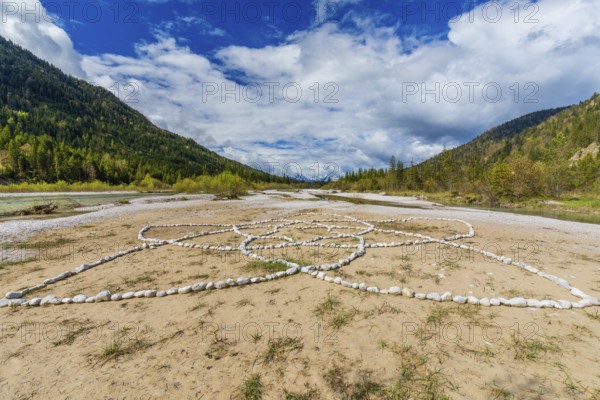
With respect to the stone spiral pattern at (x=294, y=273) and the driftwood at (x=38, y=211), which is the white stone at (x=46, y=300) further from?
the driftwood at (x=38, y=211)

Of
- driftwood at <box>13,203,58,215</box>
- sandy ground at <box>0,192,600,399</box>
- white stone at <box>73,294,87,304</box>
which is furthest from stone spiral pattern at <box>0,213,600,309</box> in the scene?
driftwood at <box>13,203,58,215</box>

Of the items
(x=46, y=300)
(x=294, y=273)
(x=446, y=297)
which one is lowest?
(x=46, y=300)

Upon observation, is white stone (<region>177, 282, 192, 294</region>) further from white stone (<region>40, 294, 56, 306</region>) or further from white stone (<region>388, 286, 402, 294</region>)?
white stone (<region>388, 286, 402, 294</region>)

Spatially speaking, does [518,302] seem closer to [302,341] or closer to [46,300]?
[302,341]

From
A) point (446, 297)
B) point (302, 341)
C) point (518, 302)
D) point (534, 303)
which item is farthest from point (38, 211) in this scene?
point (534, 303)

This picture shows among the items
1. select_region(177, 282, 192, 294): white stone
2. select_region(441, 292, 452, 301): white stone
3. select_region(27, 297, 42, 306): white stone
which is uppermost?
select_region(441, 292, 452, 301): white stone

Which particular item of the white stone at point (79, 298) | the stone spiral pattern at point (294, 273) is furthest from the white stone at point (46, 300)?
the white stone at point (79, 298)

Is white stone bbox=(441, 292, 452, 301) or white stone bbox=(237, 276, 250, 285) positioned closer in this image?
white stone bbox=(441, 292, 452, 301)

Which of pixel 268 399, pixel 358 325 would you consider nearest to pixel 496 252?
pixel 358 325
